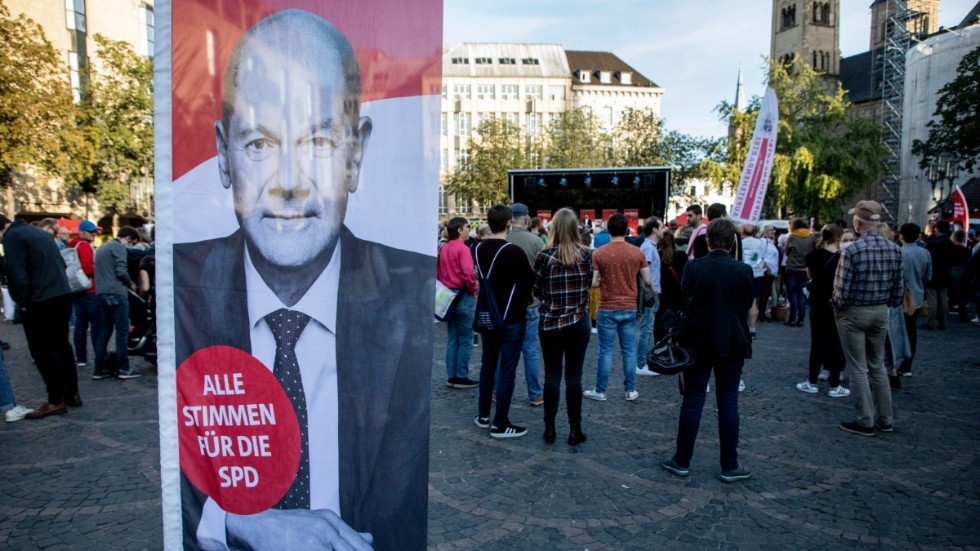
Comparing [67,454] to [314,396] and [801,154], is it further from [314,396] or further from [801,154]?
[801,154]

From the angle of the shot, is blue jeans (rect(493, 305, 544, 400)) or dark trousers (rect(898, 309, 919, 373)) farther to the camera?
dark trousers (rect(898, 309, 919, 373))

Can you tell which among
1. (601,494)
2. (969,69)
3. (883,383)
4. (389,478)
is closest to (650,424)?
(601,494)

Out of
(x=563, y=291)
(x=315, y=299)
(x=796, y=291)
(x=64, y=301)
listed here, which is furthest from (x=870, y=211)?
(x=64, y=301)

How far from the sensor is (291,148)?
6.59 feet

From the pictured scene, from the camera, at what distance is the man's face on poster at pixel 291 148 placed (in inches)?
78.2

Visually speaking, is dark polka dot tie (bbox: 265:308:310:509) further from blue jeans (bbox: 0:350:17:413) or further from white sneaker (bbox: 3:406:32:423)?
white sneaker (bbox: 3:406:32:423)

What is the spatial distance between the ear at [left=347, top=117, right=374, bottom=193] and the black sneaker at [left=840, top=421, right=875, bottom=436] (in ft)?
17.9

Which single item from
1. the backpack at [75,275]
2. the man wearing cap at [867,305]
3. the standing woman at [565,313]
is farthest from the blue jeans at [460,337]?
the backpack at [75,275]

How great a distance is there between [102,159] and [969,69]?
38.2 meters

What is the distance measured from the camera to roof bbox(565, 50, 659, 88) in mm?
73625

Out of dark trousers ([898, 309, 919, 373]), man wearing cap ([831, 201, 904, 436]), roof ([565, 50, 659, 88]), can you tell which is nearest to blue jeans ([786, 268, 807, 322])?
dark trousers ([898, 309, 919, 373])

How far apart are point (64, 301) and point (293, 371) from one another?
18.5 ft

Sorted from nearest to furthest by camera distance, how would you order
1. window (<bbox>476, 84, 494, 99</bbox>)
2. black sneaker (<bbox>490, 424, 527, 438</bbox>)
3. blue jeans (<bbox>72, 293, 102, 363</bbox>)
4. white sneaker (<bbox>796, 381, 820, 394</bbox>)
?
black sneaker (<bbox>490, 424, 527, 438</bbox>) → white sneaker (<bbox>796, 381, 820, 394</bbox>) → blue jeans (<bbox>72, 293, 102, 363</bbox>) → window (<bbox>476, 84, 494, 99</bbox>)

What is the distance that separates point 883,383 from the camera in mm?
5516
